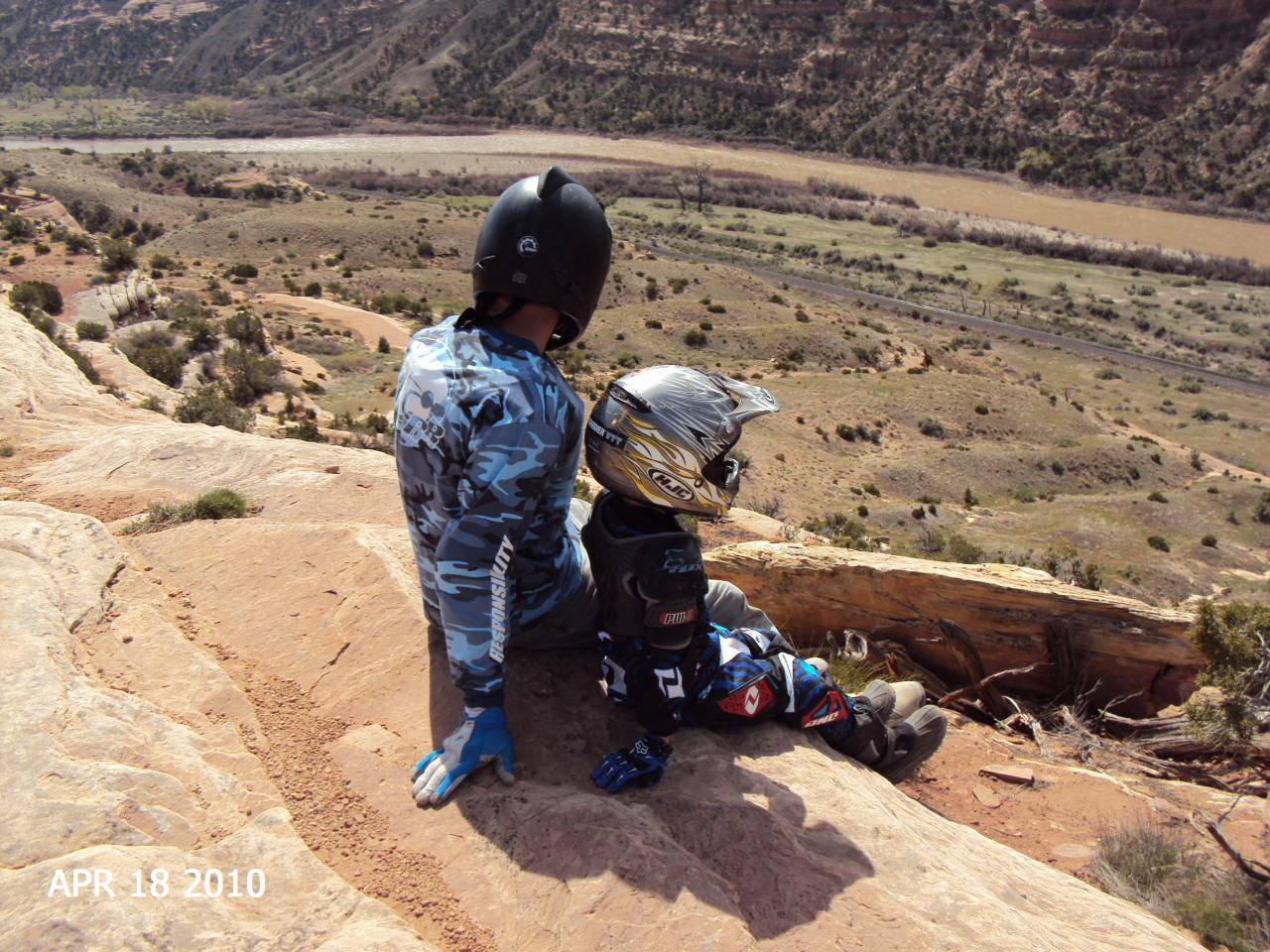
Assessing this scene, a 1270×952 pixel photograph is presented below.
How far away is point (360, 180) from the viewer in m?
86.2

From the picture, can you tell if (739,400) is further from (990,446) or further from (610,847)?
(990,446)

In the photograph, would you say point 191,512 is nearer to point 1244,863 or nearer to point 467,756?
point 467,756

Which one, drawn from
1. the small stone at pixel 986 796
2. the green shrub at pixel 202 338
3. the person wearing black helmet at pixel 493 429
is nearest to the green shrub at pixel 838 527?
the small stone at pixel 986 796

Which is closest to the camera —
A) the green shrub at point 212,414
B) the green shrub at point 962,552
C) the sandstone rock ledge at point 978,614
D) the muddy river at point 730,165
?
the sandstone rock ledge at point 978,614

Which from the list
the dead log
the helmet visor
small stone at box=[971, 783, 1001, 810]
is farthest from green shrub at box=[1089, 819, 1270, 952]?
the helmet visor

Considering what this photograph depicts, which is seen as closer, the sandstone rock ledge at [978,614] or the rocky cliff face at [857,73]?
the sandstone rock ledge at [978,614]

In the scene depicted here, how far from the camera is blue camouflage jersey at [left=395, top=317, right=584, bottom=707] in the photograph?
3.35m

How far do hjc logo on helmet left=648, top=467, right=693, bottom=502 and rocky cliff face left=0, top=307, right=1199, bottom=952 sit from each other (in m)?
1.06

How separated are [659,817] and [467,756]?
727 mm

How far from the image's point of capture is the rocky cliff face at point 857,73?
8394cm

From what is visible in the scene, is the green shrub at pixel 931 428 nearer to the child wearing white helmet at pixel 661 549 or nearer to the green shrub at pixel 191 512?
the green shrub at pixel 191 512

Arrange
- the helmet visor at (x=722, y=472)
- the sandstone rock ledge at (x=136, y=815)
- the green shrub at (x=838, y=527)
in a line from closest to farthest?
the sandstone rock ledge at (x=136, y=815) < the helmet visor at (x=722, y=472) < the green shrub at (x=838, y=527)

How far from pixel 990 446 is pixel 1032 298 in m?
33.4

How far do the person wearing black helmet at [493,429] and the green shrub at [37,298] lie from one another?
72.6ft
